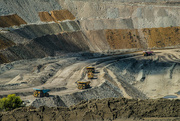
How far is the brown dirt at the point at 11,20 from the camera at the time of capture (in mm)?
70438

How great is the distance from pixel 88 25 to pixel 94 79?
4171 centimetres

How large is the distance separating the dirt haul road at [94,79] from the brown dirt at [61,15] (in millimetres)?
25038

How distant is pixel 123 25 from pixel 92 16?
11946mm

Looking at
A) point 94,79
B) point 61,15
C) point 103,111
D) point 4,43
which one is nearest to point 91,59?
point 4,43

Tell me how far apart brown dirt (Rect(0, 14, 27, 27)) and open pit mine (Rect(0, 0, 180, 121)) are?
0.34 metres

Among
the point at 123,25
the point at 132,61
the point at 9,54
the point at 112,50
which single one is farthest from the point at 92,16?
the point at 9,54

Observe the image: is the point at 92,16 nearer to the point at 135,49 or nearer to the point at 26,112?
the point at 135,49

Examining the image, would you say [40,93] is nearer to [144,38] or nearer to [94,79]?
[94,79]

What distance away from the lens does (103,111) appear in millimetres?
21547

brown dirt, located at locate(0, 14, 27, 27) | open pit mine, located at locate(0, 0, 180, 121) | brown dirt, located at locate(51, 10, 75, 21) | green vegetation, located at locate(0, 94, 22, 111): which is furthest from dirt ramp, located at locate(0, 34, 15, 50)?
green vegetation, located at locate(0, 94, 22, 111)

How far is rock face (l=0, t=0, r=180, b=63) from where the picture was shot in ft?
231

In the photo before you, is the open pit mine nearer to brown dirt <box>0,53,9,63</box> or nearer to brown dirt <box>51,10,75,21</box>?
brown dirt <box>0,53,9,63</box>

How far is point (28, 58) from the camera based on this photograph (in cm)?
6116

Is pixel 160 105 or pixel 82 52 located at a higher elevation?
pixel 82 52
